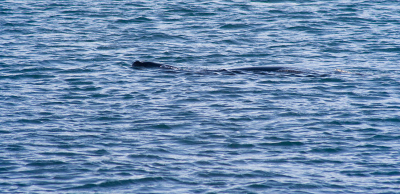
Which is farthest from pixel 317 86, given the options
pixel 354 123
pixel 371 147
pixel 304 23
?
pixel 304 23

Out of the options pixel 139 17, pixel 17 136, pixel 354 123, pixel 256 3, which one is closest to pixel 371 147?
pixel 354 123

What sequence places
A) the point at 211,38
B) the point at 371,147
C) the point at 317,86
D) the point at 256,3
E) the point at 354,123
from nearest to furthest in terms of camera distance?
1. the point at 371,147
2. the point at 354,123
3. the point at 317,86
4. the point at 211,38
5. the point at 256,3

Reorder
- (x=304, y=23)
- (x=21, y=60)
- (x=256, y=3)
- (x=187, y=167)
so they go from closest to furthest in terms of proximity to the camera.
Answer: (x=187, y=167), (x=21, y=60), (x=304, y=23), (x=256, y=3)

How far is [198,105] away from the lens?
→ 61.8ft

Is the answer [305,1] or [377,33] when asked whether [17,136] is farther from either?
[305,1]

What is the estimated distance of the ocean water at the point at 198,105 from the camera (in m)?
13.7

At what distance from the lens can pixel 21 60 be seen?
2480 cm

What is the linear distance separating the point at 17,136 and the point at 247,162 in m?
5.18

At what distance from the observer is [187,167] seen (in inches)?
553

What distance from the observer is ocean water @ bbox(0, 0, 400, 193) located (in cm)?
1371

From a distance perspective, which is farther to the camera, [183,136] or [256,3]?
[256,3]

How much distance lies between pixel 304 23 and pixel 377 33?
356 cm

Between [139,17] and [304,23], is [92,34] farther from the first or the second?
[304,23]

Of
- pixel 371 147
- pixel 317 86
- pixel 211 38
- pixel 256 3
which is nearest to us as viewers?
pixel 371 147
